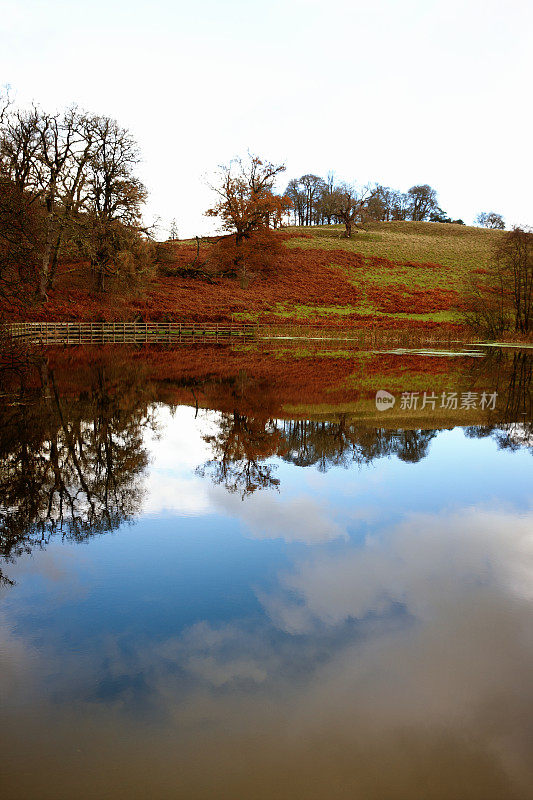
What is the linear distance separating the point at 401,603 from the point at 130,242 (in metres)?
44.2

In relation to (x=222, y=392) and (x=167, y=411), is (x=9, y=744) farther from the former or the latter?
(x=222, y=392)

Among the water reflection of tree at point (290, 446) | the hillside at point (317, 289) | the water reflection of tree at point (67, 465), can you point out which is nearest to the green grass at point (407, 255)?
the hillside at point (317, 289)

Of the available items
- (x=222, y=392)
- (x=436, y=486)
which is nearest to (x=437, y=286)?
(x=222, y=392)

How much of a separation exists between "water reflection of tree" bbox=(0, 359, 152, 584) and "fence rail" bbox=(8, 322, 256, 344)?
20888 millimetres

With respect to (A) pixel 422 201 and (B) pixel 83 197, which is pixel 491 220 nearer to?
(A) pixel 422 201

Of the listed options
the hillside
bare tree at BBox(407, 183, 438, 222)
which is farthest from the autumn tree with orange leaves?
bare tree at BBox(407, 183, 438, 222)

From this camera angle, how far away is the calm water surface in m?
3.72

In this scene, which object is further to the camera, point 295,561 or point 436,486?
point 436,486

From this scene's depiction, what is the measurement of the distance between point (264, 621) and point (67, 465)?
5.97 metres

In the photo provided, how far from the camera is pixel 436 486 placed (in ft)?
32.1

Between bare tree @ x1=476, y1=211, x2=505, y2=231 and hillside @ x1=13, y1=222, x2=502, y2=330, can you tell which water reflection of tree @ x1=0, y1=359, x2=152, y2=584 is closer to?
hillside @ x1=13, y1=222, x2=502, y2=330

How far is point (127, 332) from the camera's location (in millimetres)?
42656

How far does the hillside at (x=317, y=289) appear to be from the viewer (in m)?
47.0

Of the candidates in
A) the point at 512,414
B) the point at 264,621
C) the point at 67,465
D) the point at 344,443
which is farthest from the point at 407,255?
the point at 264,621
